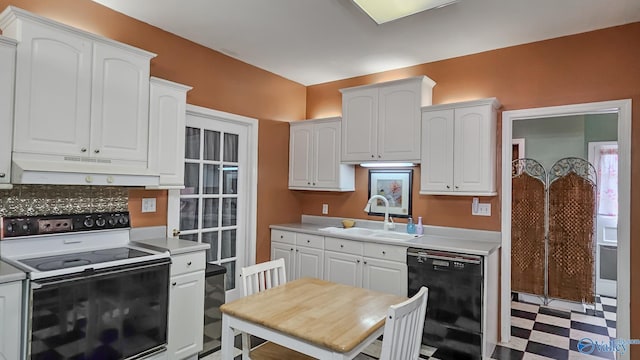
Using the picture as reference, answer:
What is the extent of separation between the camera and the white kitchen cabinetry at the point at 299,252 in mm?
3789

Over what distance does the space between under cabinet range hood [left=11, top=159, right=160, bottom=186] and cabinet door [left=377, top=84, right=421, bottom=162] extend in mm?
2150

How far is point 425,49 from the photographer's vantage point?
3.45 m

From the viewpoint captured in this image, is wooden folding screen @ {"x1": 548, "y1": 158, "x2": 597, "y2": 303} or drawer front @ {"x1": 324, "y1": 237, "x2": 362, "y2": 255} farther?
wooden folding screen @ {"x1": 548, "y1": 158, "x2": 597, "y2": 303}

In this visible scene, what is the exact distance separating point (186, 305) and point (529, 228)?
3.98 metres

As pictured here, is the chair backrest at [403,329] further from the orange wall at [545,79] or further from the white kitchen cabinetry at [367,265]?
the orange wall at [545,79]

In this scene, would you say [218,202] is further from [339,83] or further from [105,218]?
[339,83]

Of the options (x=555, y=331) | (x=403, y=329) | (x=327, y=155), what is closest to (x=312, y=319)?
(x=403, y=329)

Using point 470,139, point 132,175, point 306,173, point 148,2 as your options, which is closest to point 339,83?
point 306,173

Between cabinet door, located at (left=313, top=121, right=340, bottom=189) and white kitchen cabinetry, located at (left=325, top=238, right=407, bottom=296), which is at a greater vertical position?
cabinet door, located at (left=313, top=121, right=340, bottom=189)

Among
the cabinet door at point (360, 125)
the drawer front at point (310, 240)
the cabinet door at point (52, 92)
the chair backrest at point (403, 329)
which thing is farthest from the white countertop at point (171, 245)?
the cabinet door at point (360, 125)

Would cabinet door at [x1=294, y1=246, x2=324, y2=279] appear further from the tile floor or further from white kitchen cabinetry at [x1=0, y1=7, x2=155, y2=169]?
white kitchen cabinetry at [x1=0, y1=7, x2=155, y2=169]

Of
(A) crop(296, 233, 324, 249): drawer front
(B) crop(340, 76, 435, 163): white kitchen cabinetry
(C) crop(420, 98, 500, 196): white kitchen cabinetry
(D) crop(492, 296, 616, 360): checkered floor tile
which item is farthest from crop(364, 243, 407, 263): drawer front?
(D) crop(492, 296, 616, 360): checkered floor tile

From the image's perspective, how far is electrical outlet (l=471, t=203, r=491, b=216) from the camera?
3392mm

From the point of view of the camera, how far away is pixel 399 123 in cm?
361
